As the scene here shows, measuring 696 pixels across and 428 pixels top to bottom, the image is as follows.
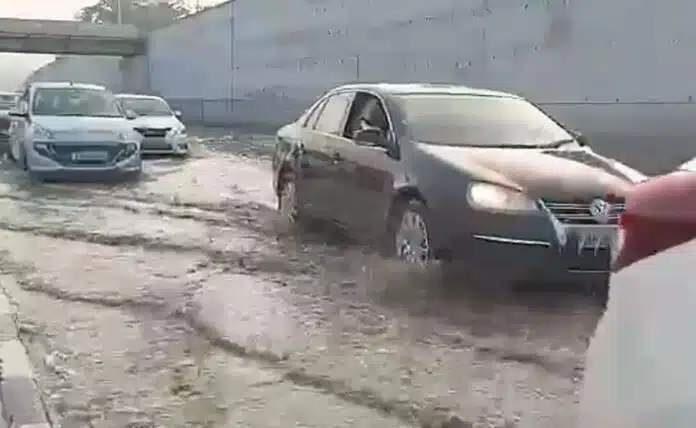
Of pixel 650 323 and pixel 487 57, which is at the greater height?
pixel 487 57

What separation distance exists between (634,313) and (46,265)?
6659mm

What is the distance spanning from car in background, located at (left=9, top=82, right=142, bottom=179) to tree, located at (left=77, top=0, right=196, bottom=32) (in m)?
75.3

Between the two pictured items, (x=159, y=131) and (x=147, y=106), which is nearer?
(x=159, y=131)

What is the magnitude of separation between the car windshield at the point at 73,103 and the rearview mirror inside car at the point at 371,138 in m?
8.72

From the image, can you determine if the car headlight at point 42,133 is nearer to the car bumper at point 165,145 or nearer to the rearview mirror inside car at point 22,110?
the rearview mirror inside car at point 22,110

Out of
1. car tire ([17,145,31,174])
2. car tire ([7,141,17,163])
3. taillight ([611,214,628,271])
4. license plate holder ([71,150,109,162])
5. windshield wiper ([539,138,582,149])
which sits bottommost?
car tire ([7,141,17,163])

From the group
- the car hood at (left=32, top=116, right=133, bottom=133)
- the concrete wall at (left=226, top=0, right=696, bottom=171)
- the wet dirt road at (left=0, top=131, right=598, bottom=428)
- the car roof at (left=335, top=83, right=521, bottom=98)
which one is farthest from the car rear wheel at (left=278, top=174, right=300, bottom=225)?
the car hood at (left=32, top=116, right=133, bottom=133)

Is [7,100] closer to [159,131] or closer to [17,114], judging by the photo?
[159,131]

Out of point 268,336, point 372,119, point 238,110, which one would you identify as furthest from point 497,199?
point 238,110

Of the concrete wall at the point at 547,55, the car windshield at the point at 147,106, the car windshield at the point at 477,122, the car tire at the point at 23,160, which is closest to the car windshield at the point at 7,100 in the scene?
the car windshield at the point at 147,106

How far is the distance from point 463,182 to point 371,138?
1.46 meters

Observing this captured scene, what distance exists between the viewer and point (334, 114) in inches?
380

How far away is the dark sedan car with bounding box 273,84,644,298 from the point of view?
688cm

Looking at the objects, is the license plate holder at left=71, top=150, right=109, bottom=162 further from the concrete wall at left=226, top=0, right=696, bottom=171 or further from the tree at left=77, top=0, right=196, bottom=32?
the tree at left=77, top=0, right=196, bottom=32
